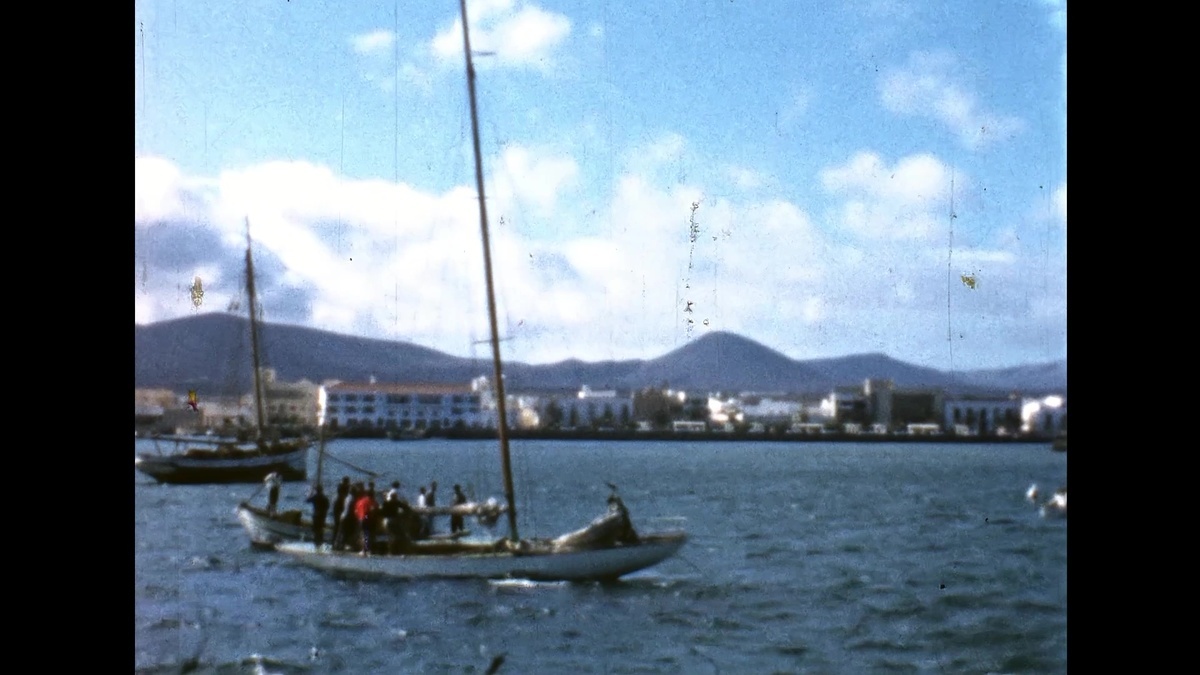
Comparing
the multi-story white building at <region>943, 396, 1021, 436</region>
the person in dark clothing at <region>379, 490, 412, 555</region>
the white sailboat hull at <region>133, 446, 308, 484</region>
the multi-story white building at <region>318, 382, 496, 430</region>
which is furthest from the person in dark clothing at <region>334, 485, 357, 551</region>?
the multi-story white building at <region>943, 396, 1021, 436</region>

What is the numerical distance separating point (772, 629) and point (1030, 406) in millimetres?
14546

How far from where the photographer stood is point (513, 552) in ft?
39.8

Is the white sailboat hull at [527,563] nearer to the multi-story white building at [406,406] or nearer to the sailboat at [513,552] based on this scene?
the sailboat at [513,552]

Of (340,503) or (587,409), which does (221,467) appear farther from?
(340,503)

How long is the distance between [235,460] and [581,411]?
8.21 m

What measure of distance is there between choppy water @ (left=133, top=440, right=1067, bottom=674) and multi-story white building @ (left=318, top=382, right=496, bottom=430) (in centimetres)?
154

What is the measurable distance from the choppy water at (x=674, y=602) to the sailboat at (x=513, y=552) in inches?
18.8

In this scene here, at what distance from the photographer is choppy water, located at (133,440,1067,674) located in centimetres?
1184

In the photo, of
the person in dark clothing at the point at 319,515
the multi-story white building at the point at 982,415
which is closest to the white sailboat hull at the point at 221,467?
the person in dark clothing at the point at 319,515

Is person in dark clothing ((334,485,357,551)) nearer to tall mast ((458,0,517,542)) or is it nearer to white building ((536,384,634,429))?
tall mast ((458,0,517,542))
